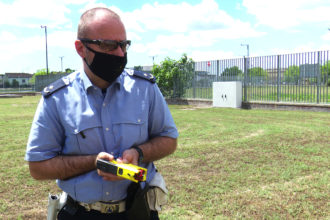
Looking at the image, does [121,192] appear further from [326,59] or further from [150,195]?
[326,59]

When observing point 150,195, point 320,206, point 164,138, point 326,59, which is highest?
point 326,59

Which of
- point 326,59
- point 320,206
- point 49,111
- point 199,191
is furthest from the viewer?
point 326,59

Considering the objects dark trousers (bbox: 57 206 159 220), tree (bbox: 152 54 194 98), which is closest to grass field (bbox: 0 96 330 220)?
dark trousers (bbox: 57 206 159 220)

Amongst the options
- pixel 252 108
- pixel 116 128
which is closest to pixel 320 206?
pixel 116 128

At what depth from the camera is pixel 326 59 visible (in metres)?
13.5

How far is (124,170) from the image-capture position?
5.19ft

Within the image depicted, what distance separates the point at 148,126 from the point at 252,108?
49.5ft

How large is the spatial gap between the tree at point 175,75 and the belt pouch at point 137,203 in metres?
17.8

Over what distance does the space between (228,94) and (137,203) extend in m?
15.4

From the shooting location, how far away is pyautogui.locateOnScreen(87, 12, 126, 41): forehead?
5.71ft

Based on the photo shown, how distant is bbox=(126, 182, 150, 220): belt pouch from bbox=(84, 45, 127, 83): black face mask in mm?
617

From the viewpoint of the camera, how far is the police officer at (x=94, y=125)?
1767mm

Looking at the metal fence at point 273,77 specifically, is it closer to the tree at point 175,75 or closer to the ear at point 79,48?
the tree at point 175,75

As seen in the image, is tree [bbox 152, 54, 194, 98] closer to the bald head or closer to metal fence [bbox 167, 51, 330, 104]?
metal fence [bbox 167, 51, 330, 104]
